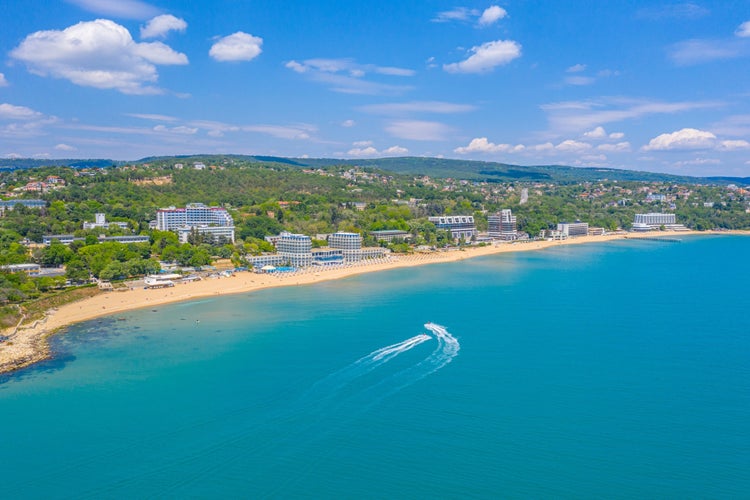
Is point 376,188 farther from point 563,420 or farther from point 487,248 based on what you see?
point 563,420

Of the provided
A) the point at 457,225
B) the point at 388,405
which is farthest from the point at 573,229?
the point at 388,405

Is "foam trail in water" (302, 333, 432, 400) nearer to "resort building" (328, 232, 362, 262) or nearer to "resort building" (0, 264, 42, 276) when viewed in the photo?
"resort building" (0, 264, 42, 276)

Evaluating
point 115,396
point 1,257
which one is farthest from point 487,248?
point 115,396

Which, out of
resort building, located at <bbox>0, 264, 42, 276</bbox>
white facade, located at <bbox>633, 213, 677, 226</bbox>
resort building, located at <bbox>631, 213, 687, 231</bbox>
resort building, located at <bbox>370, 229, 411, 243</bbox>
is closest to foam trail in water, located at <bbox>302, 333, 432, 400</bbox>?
resort building, located at <bbox>0, 264, 42, 276</bbox>

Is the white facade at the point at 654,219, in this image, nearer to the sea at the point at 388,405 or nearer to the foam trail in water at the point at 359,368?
the sea at the point at 388,405

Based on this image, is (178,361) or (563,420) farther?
(178,361)

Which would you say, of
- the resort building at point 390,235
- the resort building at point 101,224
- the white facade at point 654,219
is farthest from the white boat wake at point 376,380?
the white facade at point 654,219

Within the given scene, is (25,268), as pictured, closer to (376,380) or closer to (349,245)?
(349,245)
